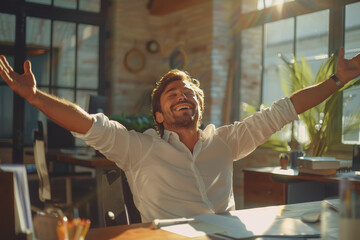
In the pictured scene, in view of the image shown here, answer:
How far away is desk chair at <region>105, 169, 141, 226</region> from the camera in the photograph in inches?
70.9

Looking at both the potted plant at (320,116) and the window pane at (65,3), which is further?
the window pane at (65,3)

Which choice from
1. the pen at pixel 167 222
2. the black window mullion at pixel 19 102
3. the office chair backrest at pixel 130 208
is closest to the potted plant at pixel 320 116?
the office chair backrest at pixel 130 208

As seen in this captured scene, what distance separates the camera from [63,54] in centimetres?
593

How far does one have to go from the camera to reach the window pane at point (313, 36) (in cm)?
432

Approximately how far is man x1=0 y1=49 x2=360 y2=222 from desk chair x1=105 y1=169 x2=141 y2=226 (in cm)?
2

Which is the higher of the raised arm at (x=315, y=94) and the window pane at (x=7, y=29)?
the window pane at (x=7, y=29)

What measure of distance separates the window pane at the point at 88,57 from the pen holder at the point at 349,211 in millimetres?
5485

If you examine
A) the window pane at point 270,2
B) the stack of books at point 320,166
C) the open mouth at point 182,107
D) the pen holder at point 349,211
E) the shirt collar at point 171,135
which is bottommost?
the stack of books at point 320,166

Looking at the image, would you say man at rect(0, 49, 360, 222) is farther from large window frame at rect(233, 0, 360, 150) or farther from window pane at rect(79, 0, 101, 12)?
window pane at rect(79, 0, 101, 12)

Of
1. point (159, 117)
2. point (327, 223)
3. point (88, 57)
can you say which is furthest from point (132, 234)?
point (88, 57)

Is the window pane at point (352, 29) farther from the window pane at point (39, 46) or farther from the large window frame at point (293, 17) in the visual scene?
the window pane at point (39, 46)

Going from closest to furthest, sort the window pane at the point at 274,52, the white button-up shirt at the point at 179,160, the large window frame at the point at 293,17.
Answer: the white button-up shirt at the point at 179,160 < the large window frame at the point at 293,17 < the window pane at the point at 274,52

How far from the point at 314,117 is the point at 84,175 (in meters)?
2.70

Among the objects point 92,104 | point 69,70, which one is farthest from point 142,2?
point 92,104
